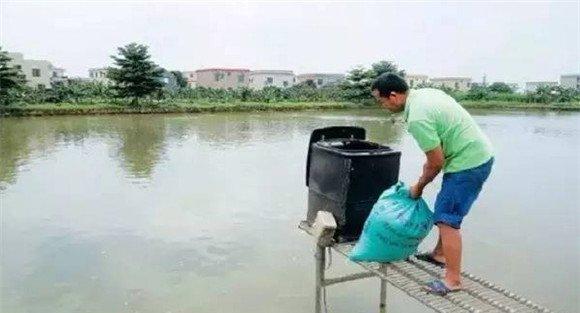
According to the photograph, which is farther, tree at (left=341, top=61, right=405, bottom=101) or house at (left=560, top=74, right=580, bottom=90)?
house at (left=560, top=74, right=580, bottom=90)

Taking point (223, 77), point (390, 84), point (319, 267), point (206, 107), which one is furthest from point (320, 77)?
point (390, 84)

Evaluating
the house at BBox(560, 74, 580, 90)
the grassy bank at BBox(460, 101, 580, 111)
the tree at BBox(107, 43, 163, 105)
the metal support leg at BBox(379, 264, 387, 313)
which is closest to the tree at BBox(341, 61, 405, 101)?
the grassy bank at BBox(460, 101, 580, 111)

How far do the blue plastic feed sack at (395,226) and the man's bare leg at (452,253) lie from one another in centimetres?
14

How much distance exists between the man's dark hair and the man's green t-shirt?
0.07m

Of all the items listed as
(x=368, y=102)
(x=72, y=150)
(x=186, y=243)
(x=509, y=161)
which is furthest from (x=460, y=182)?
(x=368, y=102)

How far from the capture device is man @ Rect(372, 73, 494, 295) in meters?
3.15

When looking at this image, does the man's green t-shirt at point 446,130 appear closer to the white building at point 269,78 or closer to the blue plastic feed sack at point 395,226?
the blue plastic feed sack at point 395,226

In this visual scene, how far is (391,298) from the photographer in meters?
5.43

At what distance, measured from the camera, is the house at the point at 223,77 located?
71.7 meters

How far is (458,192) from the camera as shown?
3.25 metres

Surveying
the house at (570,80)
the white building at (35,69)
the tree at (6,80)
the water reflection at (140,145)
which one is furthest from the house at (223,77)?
the house at (570,80)

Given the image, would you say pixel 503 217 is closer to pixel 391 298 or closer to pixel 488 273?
pixel 488 273

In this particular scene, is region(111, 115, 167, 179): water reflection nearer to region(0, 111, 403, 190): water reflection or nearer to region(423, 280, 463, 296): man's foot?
region(0, 111, 403, 190): water reflection

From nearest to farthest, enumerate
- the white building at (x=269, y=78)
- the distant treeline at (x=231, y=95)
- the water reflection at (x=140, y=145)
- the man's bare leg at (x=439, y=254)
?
the man's bare leg at (x=439, y=254) → the water reflection at (x=140, y=145) → the distant treeline at (x=231, y=95) → the white building at (x=269, y=78)
